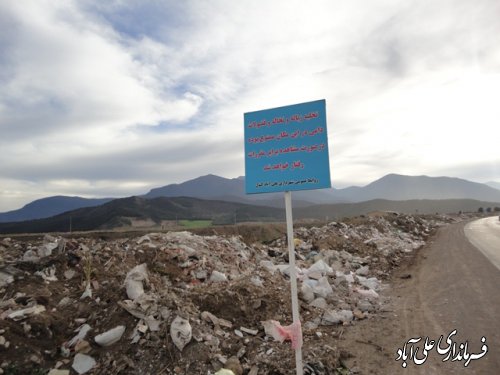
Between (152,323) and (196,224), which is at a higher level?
(196,224)

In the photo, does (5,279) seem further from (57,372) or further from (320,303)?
(320,303)

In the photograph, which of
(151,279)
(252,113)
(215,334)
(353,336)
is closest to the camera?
(252,113)

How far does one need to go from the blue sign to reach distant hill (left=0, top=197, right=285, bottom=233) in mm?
45576

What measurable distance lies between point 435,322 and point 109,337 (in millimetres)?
4833

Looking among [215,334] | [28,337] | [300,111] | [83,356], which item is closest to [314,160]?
[300,111]

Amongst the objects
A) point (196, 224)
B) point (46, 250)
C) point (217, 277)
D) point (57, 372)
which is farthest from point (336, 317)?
point (196, 224)

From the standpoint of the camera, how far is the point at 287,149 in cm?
386

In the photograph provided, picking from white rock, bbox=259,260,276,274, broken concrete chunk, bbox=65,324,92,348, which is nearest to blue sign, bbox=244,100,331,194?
broken concrete chunk, bbox=65,324,92,348

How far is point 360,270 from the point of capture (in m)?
10.5

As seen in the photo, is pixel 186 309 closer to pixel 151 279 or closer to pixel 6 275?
pixel 151 279

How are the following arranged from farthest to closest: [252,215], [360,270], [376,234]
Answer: [252,215] < [376,234] < [360,270]

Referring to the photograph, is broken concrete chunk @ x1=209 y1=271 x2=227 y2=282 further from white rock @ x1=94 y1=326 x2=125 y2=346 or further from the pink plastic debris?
the pink plastic debris

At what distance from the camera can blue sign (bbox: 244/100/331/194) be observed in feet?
12.3

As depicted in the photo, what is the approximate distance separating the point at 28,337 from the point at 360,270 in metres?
8.28
